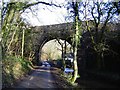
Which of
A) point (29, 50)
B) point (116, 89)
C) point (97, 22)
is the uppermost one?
point (97, 22)

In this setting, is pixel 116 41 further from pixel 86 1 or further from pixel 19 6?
pixel 19 6

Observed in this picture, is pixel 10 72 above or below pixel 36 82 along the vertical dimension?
above

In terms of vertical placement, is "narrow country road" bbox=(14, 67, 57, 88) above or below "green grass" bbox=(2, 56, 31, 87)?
below

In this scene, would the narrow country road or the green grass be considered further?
the narrow country road

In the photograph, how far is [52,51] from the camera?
81688 mm

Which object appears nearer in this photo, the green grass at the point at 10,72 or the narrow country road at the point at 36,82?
the green grass at the point at 10,72

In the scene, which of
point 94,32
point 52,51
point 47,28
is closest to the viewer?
point 94,32

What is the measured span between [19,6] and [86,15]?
923 centimetres

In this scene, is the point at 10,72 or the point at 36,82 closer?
the point at 10,72

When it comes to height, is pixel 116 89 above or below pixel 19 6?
below

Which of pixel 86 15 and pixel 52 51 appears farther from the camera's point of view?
pixel 52 51

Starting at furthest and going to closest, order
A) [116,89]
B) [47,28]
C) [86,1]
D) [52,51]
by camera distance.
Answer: [52,51] → [47,28] → [86,1] → [116,89]

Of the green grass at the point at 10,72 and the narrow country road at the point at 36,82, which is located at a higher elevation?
the green grass at the point at 10,72

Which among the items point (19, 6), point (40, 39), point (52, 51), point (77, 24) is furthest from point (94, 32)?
point (52, 51)
